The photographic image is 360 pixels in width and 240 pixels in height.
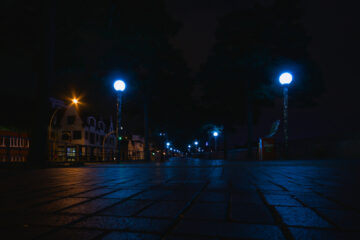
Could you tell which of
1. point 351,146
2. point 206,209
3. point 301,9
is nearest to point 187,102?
point 301,9

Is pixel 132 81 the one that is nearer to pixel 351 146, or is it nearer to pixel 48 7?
pixel 48 7

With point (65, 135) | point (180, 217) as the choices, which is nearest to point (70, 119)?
point (65, 135)

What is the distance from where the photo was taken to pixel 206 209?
2135 mm

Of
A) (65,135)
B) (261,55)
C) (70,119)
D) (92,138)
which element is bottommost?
(92,138)

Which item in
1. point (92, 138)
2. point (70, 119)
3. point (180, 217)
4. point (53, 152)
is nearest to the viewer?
point (180, 217)

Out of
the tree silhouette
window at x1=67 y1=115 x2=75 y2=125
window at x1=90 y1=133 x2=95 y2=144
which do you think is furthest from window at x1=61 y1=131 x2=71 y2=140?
the tree silhouette

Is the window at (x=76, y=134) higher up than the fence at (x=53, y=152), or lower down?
higher up

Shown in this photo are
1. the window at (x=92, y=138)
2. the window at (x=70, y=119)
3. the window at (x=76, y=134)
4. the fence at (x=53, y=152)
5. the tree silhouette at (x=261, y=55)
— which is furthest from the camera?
the window at (x=92, y=138)

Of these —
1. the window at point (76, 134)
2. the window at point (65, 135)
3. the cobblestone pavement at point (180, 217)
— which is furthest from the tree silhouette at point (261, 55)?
the window at point (65, 135)

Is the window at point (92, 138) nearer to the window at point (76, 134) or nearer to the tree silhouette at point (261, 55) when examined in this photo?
the window at point (76, 134)

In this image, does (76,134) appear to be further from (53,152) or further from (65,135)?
(53,152)

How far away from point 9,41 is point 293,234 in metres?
14.2

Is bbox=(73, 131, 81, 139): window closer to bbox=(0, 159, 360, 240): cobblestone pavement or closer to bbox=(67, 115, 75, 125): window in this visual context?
bbox=(67, 115, 75, 125): window

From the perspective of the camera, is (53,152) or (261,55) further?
(261,55)
